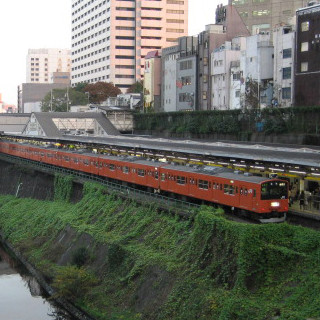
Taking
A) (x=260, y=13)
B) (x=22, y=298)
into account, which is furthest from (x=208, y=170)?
(x=260, y=13)

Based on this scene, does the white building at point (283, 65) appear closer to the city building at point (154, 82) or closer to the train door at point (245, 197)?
the train door at point (245, 197)

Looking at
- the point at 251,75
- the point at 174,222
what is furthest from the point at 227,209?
the point at 251,75

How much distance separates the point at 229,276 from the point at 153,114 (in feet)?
181

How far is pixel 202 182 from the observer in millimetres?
32875

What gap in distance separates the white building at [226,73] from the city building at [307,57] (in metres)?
13.7

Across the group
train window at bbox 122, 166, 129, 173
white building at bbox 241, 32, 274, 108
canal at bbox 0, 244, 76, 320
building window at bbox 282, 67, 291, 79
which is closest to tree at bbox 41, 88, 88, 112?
white building at bbox 241, 32, 274, 108

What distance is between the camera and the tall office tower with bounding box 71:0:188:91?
13000 centimetres

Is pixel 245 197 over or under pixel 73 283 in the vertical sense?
over

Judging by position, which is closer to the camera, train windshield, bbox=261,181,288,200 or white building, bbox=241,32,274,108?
train windshield, bbox=261,181,288,200

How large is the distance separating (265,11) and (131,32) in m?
54.3

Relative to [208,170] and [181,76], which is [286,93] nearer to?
[181,76]

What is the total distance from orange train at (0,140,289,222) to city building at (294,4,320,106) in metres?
19.1

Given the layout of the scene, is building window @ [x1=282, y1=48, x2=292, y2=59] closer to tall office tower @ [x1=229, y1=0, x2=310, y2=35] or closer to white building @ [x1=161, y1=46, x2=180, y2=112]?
tall office tower @ [x1=229, y1=0, x2=310, y2=35]

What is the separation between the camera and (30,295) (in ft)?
113
